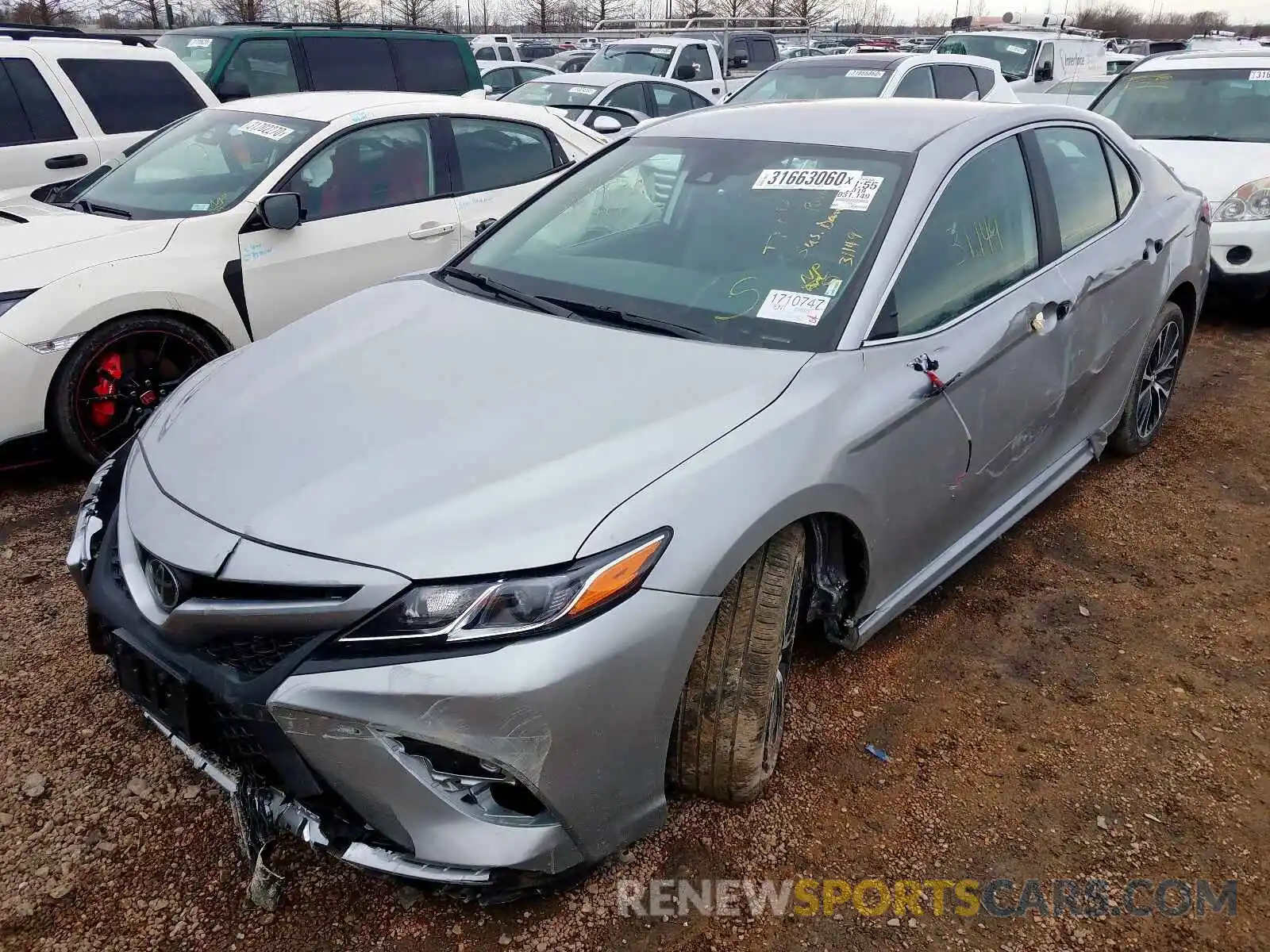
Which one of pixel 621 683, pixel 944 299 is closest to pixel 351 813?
pixel 621 683

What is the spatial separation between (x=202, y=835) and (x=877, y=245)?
7.45 feet

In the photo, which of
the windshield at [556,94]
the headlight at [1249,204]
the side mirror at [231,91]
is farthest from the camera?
the windshield at [556,94]

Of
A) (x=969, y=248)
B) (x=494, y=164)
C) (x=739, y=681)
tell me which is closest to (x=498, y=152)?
(x=494, y=164)

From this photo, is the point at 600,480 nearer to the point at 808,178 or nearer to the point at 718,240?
the point at 718,240

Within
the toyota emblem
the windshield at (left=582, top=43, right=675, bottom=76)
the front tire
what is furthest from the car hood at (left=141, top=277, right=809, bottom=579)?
the windshield at (left=582, top=43, right=675, bottom=76)

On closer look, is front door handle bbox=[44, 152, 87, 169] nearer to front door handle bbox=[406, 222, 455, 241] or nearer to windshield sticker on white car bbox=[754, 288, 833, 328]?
front door handle bbox=[406, 222, 455, 241]

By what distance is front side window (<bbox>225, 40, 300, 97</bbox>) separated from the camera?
8.66 metres

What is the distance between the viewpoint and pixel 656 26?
16.8 metres

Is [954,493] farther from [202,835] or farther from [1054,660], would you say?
[202,835]

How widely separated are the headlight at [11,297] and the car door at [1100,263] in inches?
151

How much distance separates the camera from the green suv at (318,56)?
8.69 meters

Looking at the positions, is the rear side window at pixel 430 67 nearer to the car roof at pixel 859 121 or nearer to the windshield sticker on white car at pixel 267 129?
the windshield sticker on white car at pixel 267 129

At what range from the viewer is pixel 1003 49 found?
13.1m


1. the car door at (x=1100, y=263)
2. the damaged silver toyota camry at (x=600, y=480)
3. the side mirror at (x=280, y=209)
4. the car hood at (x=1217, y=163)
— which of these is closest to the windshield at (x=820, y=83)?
the car hood at (x=1217, y=163)
